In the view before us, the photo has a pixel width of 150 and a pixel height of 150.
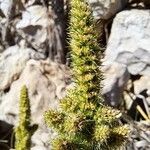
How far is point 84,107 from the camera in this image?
147 inches

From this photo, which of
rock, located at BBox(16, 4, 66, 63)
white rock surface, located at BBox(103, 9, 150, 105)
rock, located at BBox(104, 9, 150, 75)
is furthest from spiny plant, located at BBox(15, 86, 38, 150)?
rock, located at BBox(16, 4, 66, 63)

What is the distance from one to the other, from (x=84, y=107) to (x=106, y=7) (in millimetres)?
5162

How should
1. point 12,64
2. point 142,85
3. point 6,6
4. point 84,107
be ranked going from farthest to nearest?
point 6,6
point 12,64
point 142,85
point 84,107

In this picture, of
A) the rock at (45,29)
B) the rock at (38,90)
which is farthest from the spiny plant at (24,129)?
the rock at (45,29)

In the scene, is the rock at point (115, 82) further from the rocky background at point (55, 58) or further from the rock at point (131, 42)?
the rock at point (131, 42)

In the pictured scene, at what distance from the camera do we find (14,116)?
27.6 feet

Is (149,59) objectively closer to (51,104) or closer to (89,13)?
(51,104)

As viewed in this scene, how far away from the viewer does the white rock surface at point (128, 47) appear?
Result: 8.47 m

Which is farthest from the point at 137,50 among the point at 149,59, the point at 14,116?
the point at 14,116

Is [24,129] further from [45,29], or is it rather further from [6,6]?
[6,6]

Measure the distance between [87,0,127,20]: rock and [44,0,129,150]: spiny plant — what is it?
493cm

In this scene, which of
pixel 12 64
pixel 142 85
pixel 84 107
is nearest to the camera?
pixel 84 107

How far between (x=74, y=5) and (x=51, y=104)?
4893mm

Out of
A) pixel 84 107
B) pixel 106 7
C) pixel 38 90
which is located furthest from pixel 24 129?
pixel 106 7
